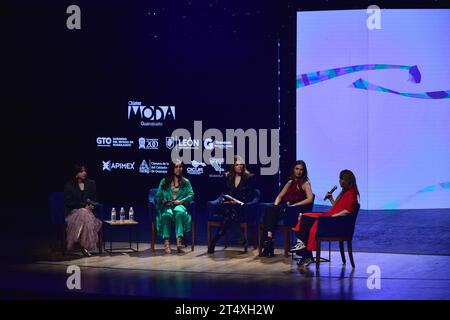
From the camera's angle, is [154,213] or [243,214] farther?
[154,213]

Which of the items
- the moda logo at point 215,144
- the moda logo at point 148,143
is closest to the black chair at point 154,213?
the moda logo at point 215,144

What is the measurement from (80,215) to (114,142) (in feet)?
16.3

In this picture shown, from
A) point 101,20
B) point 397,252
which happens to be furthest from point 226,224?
point 101,20

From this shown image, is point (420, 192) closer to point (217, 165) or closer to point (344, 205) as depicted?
point (217, 165)

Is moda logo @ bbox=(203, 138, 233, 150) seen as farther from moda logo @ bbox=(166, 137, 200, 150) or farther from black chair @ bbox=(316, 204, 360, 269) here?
black chair @ bbox=(316, 204, 360, 269)

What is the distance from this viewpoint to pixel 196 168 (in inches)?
546

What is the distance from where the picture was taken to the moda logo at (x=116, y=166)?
46.3ft

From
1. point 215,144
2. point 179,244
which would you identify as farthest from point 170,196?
point 215,144

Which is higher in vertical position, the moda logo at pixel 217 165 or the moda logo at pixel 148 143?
the moda logo at pixel 148 143

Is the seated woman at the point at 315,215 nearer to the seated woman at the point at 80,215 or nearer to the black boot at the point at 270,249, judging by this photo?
the black boot at the point at 270,249

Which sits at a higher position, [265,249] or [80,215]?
[80,215]

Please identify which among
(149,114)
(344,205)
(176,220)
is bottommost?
(176,220)

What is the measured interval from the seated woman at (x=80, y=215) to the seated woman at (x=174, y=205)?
2.44 feet
